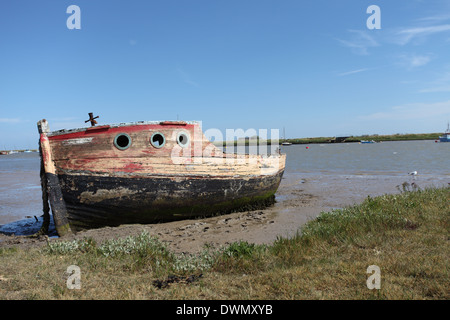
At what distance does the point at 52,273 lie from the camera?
499cm

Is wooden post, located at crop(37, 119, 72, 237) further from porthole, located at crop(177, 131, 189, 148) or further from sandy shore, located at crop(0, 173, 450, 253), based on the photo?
porthole, located at crop(177, 131, 189, 148)

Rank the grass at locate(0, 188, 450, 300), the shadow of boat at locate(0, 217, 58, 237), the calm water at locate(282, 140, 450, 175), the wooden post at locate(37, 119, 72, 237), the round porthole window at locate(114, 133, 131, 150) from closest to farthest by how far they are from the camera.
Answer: the grass at locate(0, 188, 450, 300)
the wooden post at locate(37, 119, 72, 237)
the round porthole window at locate(114, 133, 131, 150)
the shadow of boat at locate(0, 217, 58, 237)
the calm water at locate(282, 140, 450, 175)

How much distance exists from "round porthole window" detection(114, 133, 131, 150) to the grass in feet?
9.48

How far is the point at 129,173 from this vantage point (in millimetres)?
8625

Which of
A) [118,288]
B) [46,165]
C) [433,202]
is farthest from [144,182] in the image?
[433,202]

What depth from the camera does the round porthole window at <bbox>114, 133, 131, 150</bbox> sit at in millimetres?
8602

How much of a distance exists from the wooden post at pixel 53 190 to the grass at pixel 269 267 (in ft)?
5.13

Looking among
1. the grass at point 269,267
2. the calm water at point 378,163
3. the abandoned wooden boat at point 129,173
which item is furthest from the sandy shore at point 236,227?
the calm water at point 378,163

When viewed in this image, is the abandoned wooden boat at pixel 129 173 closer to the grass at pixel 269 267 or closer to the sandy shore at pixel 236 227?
the sandy shore at pixel 236 227

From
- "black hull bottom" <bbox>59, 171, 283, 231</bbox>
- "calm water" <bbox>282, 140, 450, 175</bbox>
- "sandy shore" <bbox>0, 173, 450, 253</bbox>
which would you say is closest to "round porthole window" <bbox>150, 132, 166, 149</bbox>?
"black hull bottom" <bbox>59, 171, 283, 231</bbox>

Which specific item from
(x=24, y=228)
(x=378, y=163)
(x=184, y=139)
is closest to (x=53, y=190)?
(x=24, y=228)

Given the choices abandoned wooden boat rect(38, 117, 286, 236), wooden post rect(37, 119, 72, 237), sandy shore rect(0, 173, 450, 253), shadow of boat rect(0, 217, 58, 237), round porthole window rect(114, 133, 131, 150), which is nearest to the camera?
sandy shore rect(0, 173, 450, 253)
